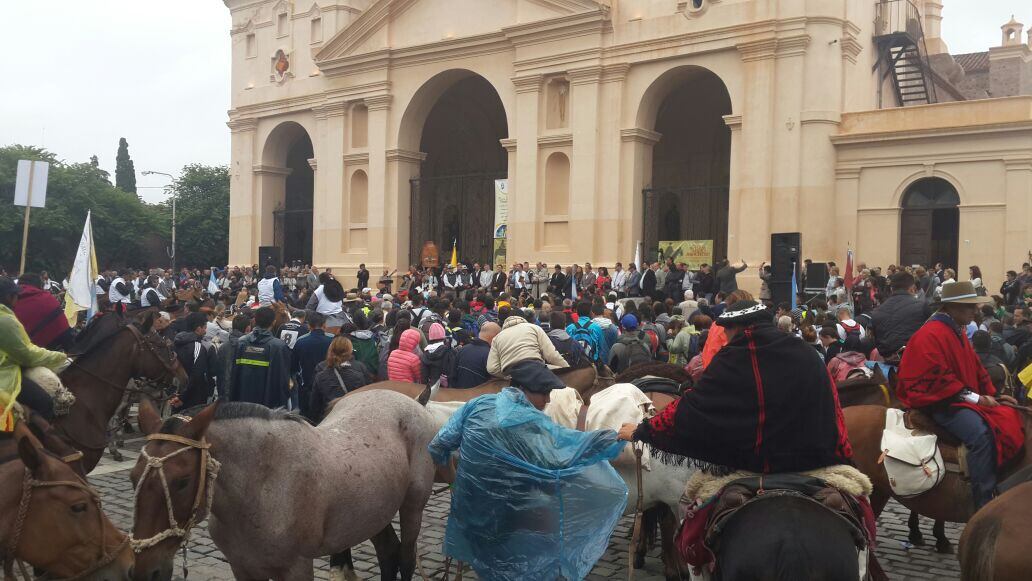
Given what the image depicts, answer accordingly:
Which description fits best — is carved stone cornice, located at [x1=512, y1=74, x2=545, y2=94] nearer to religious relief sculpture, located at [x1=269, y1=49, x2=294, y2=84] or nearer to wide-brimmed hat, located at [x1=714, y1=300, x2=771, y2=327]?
religious relief sculpture, located at [x1=269, y1=49, x2=294, y2=84]

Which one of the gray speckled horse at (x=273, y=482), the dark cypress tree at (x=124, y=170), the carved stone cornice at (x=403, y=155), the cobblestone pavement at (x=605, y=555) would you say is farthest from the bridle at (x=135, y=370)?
the dark cypress tree at (x=124, y=170)

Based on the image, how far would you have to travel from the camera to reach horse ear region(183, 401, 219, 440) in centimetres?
423

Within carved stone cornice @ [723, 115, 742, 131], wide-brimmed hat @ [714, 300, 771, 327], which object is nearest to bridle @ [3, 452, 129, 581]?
wide-brimmed hat @ [714, 300, 771, 327]

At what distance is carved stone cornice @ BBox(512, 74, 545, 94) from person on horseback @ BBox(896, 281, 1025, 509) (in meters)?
→ 22.8

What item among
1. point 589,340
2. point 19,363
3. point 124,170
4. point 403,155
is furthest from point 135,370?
point 124,170

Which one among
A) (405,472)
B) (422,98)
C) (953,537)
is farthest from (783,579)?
(422,98)

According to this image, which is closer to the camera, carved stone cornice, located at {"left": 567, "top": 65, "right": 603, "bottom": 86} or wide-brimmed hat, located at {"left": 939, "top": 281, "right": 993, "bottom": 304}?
wide-brimmed hat, located at {"left": 939, "top": 281, "right": 993, "bottom": 304}

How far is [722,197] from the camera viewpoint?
3189 centimetres

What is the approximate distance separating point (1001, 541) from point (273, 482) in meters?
3.64

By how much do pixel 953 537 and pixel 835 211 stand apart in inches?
651

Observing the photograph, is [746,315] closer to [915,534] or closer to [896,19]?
[915,534]

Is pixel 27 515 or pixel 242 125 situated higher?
pixel 242 125

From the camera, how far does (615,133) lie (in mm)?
26750

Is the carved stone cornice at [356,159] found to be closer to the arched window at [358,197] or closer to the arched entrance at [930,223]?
the arched window at [358,197]
